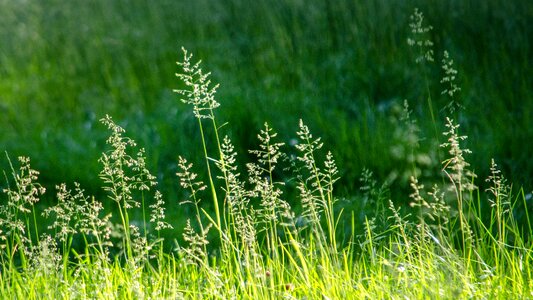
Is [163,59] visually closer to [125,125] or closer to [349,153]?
[125,125]

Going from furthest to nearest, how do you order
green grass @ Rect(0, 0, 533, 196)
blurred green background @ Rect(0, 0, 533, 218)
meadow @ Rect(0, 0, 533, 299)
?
green grass @ Rect(0, 0, 533, 196), blurred green background @ Rect(0, 0, 533, 218), meadow @ Rect(0, 0, 533, 299)

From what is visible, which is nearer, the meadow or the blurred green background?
the meadow

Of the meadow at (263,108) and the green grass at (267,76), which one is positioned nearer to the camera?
the meadow at (263,108)

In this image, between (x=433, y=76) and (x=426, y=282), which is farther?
(x=433, y=76)

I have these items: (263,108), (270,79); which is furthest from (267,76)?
(263,108)

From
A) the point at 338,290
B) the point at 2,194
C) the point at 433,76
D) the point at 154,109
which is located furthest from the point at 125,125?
the point at 338,290

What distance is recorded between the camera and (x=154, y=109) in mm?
6801

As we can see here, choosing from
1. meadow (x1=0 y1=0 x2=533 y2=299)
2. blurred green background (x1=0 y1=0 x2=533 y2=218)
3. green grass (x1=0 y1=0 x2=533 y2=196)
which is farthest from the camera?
green grass (x1=0 y1=0 x2=533 y2=196)

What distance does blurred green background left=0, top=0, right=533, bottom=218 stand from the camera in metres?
5.70

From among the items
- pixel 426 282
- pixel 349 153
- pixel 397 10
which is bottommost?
pixel 426 282

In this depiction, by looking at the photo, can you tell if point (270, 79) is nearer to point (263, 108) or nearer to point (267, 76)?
point (267, 76)

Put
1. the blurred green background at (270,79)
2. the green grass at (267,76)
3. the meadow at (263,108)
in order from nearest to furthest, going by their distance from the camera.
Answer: the meadow at (263,108) → the blurred green background at (270,79) → the green grass at (267,76)

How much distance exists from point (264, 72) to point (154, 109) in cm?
107

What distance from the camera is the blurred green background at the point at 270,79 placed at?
18.7 feet
